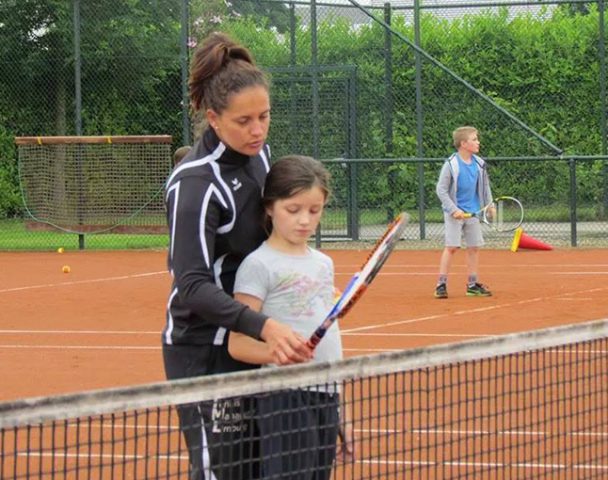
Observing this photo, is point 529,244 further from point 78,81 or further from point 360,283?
point 360,283

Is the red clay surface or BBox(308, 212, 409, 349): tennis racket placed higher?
BBox(308, 212, 409, 349): tennis racket

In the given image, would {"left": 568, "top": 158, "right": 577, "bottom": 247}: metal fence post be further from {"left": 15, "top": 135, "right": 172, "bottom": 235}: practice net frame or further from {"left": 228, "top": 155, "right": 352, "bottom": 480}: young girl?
{"left": 228, "top": 155, "right": 352, "bottom": 480}: young girl

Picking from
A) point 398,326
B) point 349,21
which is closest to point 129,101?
point 349,21

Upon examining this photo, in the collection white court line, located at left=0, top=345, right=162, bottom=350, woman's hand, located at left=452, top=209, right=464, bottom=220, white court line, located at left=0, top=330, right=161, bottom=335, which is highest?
woman's hand, located at left=452, top=209, right=464, bottom=220

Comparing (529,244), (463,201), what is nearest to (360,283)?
(463,201)

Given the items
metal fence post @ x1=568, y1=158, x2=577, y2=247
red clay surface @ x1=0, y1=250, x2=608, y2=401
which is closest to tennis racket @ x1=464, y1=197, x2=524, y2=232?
red clay surface @ x1=0, y1=250, x2=608, y2=401

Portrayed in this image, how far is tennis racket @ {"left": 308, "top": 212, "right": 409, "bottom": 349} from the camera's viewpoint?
11.3 feet

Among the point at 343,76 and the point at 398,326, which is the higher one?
the point at 343,76

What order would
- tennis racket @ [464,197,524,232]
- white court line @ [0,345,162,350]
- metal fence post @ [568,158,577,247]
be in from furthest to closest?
metal fence post @ [568,158,577,247] < tennis racket @ [464,197,524,232] < white court line @ [0,345,162,350]

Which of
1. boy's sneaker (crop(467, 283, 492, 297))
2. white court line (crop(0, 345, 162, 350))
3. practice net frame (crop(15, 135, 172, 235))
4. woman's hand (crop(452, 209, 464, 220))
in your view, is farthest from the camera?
practice net frame (crop(15, 135, 172, 235))

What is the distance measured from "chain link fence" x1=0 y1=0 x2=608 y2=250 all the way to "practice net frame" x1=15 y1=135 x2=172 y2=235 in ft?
0.58

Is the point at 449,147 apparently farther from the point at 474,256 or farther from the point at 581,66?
the point at 474,256

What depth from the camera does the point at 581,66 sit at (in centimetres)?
2108

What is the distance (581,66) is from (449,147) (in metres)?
2.58
